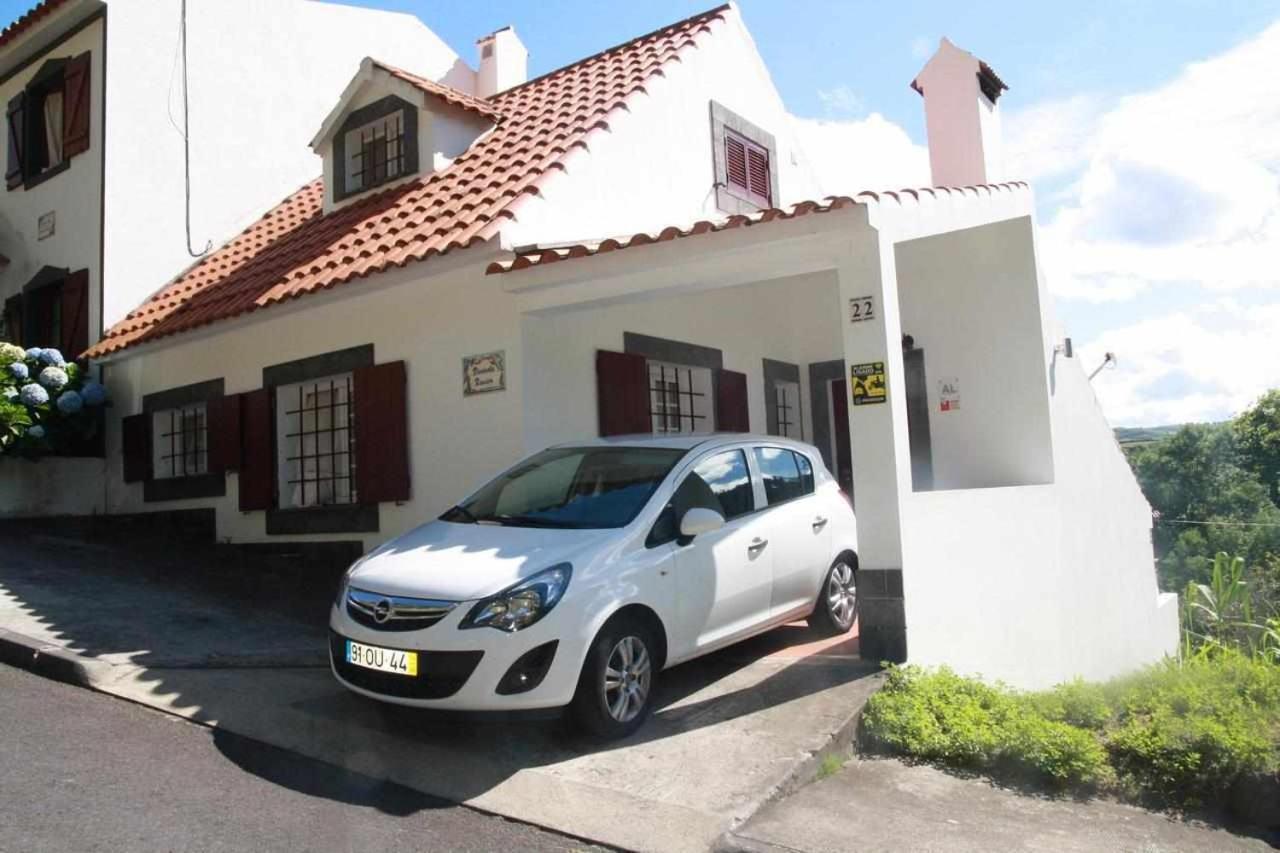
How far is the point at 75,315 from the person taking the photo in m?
12.6

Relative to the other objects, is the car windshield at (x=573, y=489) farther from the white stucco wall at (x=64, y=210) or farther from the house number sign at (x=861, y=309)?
the white stucco wall at (x=64, y=210)

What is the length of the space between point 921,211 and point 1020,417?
2.84 metres

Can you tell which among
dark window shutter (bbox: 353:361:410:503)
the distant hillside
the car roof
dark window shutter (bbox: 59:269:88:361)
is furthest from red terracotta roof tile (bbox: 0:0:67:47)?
the distant hillside

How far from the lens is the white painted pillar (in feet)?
19.5

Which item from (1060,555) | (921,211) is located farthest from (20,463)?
(1060,555)

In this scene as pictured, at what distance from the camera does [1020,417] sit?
→ 8.83m

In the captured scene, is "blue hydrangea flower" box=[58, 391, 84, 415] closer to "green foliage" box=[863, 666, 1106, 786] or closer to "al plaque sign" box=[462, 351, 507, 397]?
"al plaque sign" box=[462, 351, 507, 397]

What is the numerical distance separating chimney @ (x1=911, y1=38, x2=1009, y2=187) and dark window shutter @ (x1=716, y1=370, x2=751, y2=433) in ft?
9.88

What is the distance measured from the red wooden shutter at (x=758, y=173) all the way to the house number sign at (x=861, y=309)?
21.1 feet

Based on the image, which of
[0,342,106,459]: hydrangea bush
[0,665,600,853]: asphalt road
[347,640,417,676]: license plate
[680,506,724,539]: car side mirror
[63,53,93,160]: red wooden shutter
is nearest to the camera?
[0,665,600,853]: asphalt road

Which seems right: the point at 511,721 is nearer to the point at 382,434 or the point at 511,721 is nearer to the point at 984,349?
the point at 382,434

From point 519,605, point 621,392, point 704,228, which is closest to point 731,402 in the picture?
point 621,392

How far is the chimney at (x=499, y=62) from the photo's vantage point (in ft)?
50.4

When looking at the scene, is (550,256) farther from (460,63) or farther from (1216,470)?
(1216,470)
